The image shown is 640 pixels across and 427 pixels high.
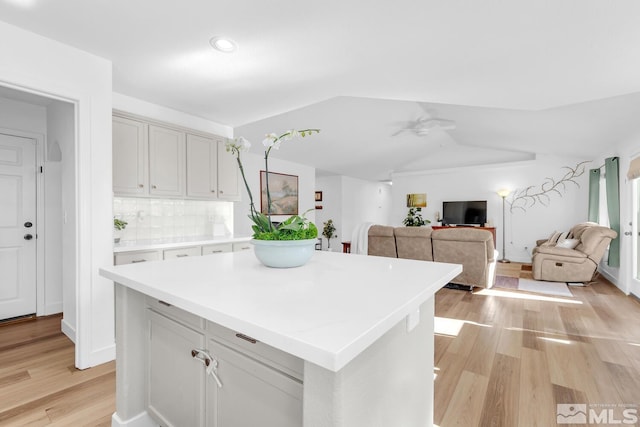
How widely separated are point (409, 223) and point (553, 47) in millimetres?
6767

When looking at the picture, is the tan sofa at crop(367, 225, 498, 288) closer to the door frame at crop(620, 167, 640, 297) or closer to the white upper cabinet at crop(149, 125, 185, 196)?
the door frame at crop(620, 167, 640, 297)

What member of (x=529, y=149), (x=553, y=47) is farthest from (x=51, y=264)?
(x=529, y=149)

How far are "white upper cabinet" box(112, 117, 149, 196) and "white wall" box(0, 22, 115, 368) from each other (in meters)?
0.50

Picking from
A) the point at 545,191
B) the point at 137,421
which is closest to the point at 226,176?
the point at 137,421

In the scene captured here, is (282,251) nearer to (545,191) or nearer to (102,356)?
(102,356)

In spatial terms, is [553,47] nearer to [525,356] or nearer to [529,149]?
[525,356]

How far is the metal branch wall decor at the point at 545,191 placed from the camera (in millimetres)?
6596

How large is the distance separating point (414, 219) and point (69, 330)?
25.4 feet

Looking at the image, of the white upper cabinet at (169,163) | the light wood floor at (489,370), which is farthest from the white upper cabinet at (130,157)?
the light wood floor at (489,370)

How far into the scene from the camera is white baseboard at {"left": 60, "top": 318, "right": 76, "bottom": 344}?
263cm

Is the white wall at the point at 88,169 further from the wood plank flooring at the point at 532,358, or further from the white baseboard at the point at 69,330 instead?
the wood plank flooring at the point at 532,358

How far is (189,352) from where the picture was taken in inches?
47.6

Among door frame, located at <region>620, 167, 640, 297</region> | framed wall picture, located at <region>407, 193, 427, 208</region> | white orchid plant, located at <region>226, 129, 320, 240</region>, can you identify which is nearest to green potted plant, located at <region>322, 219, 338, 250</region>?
framed wall picture, located at <region>407, 193, 427, 208</region>

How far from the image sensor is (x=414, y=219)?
8.59 m
